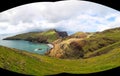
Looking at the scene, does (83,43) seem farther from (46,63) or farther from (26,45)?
(26,45)

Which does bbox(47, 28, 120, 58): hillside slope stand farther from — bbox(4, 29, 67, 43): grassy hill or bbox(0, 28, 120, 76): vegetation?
bbox(4, 29, 67, 43): grassy hill

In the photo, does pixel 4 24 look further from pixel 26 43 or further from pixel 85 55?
pixel 85 55

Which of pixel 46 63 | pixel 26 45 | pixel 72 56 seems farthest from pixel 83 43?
pixel 26 45

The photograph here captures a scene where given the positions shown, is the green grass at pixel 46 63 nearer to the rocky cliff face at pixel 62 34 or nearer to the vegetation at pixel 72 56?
the vegetation at pixel 72 56

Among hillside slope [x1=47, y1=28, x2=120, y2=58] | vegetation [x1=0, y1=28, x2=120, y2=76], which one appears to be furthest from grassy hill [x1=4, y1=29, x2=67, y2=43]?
hillside slope [x1=47, y1=28, x2=120, y2=58]

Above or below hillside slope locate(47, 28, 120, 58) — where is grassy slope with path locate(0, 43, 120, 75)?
below

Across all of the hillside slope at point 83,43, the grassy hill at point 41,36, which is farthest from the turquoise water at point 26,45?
the hillside slope at point 83,43
